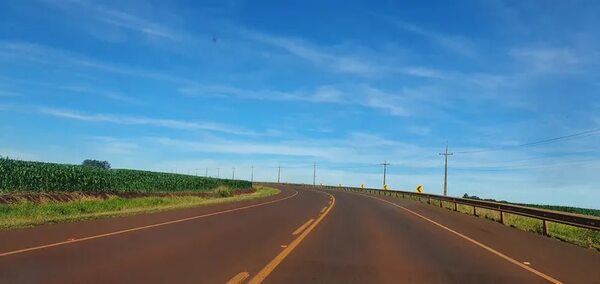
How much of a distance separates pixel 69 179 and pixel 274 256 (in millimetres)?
28839

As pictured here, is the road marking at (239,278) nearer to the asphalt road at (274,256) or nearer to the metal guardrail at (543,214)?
the asphalt road at (274,256)

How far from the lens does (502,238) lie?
1884cm

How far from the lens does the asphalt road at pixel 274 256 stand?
9633 mm

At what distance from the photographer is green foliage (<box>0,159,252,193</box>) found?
107 ft

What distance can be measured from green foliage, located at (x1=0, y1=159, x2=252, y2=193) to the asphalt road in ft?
51.7

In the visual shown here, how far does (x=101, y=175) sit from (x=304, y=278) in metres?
35.1

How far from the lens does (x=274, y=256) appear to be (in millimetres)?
12133

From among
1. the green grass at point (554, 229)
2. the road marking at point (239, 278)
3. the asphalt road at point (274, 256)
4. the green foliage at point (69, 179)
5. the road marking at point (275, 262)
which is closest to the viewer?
the road marking at point (239, 278)

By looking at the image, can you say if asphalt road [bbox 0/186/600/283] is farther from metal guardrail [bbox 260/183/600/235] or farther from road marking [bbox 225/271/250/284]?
metal guardrail [bbox 260/183/600/235]

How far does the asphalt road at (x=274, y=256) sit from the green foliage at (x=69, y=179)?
51.7 ft

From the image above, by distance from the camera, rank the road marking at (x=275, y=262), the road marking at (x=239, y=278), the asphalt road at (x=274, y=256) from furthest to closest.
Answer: the asphalt road at (x=274, y=256), the road marking at (x=275, y=262), the road marking at (x=239, y=278)

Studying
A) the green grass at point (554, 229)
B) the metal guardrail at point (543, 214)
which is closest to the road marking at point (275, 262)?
the green grass at point (554, 229)

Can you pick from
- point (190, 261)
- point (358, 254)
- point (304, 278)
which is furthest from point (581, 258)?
point (190, 261)

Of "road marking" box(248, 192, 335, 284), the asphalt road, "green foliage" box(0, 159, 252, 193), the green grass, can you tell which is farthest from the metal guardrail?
"green foliage" box(0, 159, 252, 193)
